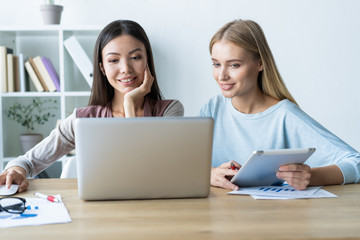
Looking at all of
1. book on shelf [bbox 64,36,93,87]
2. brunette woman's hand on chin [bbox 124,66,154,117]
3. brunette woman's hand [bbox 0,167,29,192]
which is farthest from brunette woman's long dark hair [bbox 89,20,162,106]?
book on shelf [bbox 64,36,93,87]

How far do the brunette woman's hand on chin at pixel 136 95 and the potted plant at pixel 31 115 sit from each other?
161 cm

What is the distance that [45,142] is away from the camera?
177cm

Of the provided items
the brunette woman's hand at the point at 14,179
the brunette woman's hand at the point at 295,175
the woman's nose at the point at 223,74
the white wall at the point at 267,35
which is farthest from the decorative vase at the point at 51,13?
the brunette woman's hand at the point at 295,175

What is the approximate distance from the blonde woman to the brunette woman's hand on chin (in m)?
0.28

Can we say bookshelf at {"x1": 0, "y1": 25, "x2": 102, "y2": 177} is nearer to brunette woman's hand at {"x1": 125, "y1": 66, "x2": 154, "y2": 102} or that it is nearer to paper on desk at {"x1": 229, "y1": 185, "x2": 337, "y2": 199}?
brunette woman's hand at {"x1": 125, "y1": 66, "x2": 154, "y2": 102}

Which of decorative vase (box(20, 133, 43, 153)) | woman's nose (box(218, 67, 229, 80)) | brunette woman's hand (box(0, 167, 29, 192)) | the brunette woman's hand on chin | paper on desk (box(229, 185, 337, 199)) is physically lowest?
decorative vase (box(20, 133, 43, 153))

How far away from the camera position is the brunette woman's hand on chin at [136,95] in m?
1.74

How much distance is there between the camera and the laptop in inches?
46.3

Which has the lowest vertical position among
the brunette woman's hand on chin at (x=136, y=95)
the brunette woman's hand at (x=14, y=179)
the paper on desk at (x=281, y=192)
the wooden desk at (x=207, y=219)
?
the paper on desk at (x=281, y=192)

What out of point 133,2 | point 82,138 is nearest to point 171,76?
point 133,2

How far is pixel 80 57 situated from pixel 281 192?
214 cm

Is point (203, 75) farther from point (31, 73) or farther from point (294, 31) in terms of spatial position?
point (31, 73)

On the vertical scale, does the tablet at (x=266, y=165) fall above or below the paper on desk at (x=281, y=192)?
above

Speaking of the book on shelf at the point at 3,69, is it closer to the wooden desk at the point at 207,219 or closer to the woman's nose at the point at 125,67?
the woman's nose at the point at 125,67
